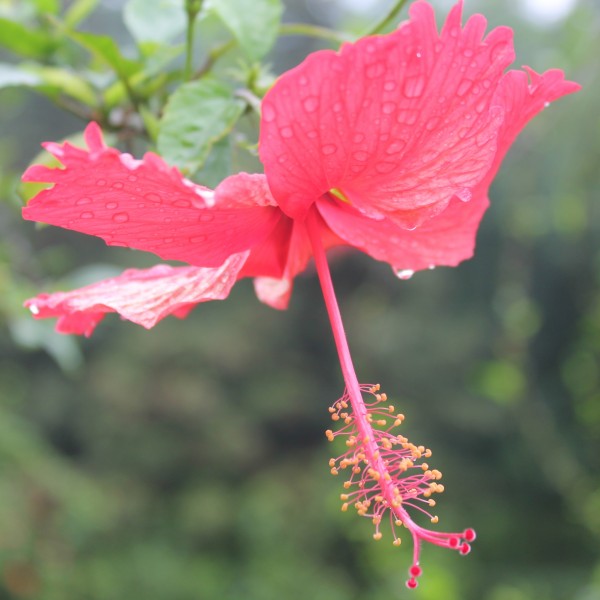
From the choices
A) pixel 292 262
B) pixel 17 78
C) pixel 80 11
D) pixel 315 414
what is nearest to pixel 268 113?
pixel 292 262

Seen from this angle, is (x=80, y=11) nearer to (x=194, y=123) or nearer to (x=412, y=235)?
(x=194, y=123)

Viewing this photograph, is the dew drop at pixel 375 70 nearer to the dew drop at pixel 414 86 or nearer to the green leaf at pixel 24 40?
the dew drop at pixel 414 86

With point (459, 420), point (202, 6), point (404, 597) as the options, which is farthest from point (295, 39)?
point (202, 6)

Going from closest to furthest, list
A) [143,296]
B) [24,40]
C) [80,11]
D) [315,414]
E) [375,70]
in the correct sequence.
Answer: [375,70], [143,296], [24,40], [80,11], [315,414]

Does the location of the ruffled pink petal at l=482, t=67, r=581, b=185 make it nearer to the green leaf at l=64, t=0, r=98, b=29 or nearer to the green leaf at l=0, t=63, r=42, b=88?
the green leaf at l=0, t=63, r=42, b=88

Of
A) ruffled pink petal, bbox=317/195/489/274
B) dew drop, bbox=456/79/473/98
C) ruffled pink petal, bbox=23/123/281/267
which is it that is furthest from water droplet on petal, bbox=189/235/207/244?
dew drop, bbox=456/79/473/98

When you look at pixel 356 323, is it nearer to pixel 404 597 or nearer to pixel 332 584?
pixel 332 584

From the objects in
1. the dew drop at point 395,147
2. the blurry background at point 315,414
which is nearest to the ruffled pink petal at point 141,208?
the dew drop at point 395,147
